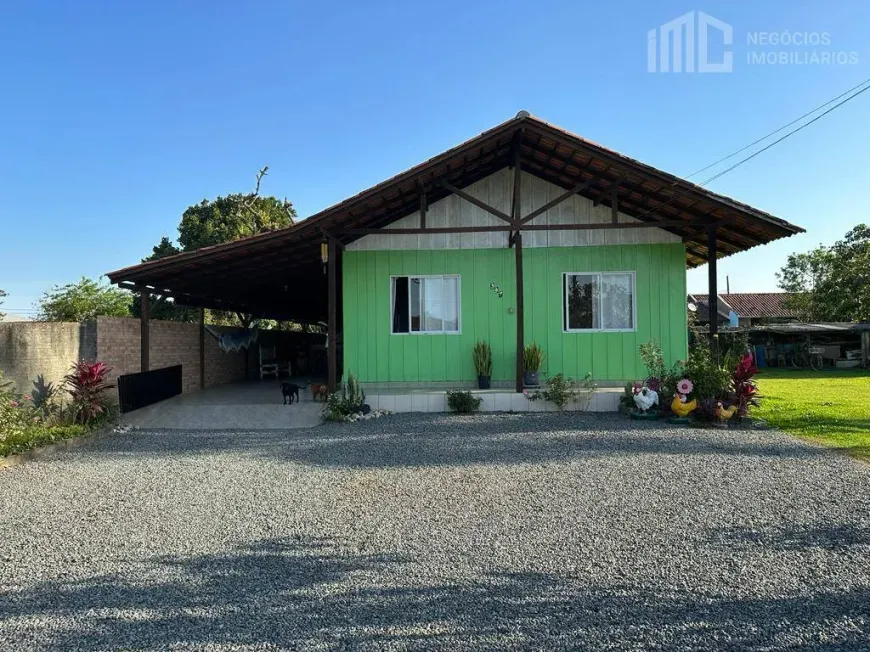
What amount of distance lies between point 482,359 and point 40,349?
7.17 meters

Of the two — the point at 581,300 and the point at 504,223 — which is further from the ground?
the point at 504,223

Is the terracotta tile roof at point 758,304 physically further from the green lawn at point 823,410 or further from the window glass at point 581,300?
the window glass at point 581,300

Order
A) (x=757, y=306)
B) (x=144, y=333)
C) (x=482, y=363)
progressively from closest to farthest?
1. (x=482, y=363)
2. (x=144, y=333)
3. (x=757, y=306)

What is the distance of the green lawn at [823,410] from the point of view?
714 cm

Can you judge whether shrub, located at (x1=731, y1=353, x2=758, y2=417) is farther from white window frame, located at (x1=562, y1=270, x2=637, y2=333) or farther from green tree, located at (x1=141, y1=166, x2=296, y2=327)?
green tree, located at (x1=141, y1=166, x2=296, y2=327)

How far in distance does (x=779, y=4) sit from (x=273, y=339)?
15358mm

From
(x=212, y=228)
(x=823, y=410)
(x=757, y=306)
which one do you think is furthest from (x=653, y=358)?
(x=757, y=306)

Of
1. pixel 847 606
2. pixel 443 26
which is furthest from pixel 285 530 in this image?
pixel 443 26

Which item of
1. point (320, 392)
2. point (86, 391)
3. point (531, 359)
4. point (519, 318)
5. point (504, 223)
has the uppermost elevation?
point (504, 223)

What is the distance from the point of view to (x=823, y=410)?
9586mm

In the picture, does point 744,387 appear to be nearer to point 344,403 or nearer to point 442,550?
point 344,403

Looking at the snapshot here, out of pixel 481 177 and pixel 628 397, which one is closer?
pixel 628 397

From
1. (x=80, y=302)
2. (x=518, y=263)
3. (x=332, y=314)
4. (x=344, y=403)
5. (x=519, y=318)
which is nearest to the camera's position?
Result: (x=344, y=403)

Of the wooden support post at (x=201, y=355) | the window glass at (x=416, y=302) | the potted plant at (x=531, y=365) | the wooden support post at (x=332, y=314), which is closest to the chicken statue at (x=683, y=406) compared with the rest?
the potted plant at (x=531, y=365)
